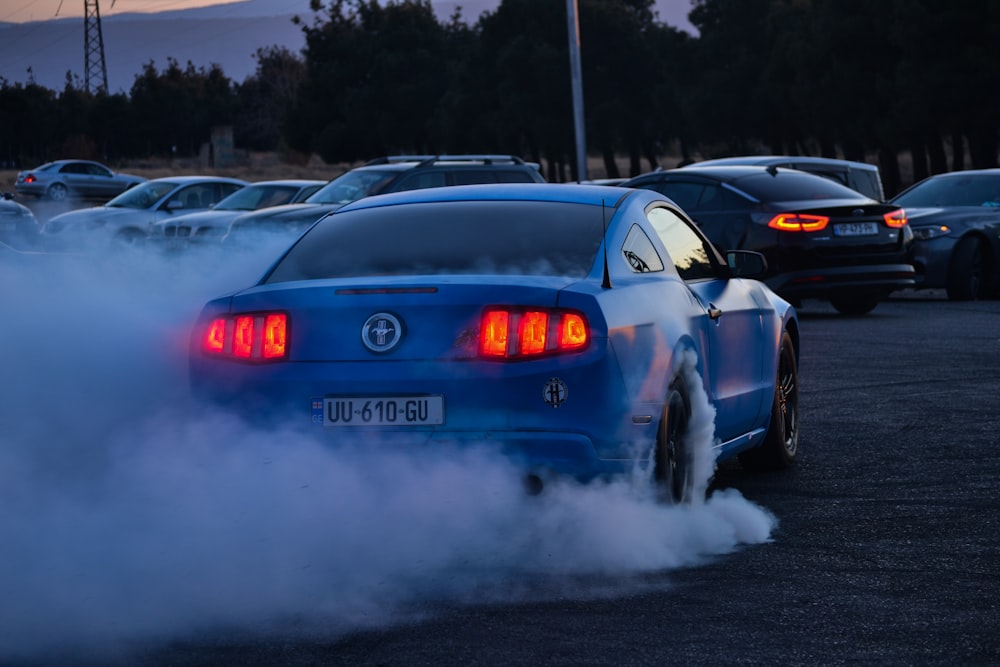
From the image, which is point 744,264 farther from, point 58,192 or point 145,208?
point 58,192

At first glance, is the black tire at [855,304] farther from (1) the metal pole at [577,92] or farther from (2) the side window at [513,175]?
(1) the metal pole at [577,92]

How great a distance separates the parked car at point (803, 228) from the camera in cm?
1788

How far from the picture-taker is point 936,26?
52.5 metres

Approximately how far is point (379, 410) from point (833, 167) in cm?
1708

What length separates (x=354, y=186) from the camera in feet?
70.4

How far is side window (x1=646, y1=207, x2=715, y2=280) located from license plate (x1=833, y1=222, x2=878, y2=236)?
10.1 metres

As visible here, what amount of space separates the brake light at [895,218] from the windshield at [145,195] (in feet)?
50.1

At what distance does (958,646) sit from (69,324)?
17.4ft

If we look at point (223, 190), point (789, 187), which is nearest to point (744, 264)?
point (789, 187)

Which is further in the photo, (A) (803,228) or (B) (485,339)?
(A) (803,228)

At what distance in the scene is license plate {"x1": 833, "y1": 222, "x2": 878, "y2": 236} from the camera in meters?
18.0

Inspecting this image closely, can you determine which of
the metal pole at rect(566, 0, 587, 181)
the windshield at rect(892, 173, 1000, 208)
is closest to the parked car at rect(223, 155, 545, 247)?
the windshield at rect(892, 173, 1000, 208)

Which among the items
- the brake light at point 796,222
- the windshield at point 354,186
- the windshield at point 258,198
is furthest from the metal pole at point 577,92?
the brake light at point 796,222

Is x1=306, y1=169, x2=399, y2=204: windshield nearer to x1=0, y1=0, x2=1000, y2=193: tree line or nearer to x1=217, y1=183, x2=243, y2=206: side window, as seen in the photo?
x1=217, y1=183, x2=243, y2=206: side window
